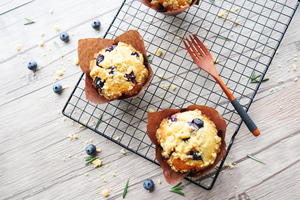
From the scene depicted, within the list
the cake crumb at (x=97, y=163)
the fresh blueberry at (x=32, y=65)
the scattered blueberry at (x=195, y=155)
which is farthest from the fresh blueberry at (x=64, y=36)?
the scattered blueberry at (x=195, y=155)

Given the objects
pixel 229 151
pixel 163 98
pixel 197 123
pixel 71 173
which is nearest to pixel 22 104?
pixel 71 173

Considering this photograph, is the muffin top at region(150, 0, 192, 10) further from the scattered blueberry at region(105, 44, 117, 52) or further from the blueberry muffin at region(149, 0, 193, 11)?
the scattered blueberry at region(105, 44, 117, 52)

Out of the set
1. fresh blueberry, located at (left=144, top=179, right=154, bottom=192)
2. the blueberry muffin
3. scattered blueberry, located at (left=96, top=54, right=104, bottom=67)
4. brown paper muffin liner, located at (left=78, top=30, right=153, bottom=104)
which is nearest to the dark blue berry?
fresh blueberry, located at (left=144, top=179, right=154, bottom=192)

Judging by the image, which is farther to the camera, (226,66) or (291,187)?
(226,66)

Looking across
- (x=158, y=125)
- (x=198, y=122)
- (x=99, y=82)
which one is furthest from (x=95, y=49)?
(x=198, y=122)

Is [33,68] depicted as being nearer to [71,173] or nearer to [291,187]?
[71,173]

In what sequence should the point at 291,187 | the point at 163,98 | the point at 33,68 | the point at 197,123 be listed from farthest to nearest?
the point at 33,68 → the point at 163,98 → the point at 291,187 → the point at 197,123
